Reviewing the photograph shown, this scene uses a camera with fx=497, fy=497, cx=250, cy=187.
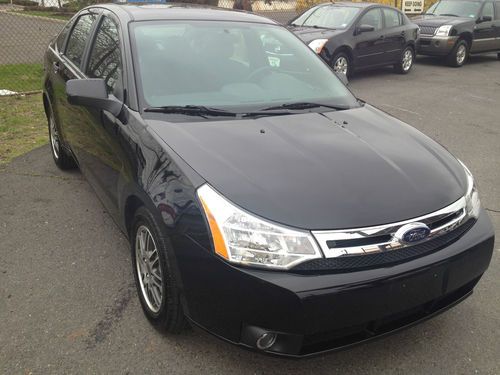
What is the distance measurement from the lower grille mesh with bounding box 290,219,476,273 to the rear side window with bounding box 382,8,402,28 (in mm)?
9594

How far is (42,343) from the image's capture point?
2594 millimetres

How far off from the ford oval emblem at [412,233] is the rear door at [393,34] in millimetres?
9316

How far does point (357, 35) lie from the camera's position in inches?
390

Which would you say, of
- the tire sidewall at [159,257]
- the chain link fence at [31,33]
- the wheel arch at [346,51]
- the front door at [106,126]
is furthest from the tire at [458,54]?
the tire sidewall at [159,257]

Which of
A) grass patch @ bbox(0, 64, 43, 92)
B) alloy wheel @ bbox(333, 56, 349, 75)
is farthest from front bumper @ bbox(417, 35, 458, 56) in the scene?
grass patch @ bbox(0, 64, 43, 92)

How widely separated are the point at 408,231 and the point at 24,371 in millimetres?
1932

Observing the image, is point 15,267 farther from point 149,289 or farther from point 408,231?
point 408,231

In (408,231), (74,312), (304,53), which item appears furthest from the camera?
(304,53)

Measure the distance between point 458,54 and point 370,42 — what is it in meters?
3.90

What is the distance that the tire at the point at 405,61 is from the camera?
1133 centimetres

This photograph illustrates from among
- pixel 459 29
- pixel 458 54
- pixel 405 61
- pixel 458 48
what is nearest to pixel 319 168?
pixel 405 61

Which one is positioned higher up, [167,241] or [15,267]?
[167,241]

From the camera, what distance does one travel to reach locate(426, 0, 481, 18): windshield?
516 inches

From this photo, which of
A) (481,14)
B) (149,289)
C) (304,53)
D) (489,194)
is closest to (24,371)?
(149,289)
